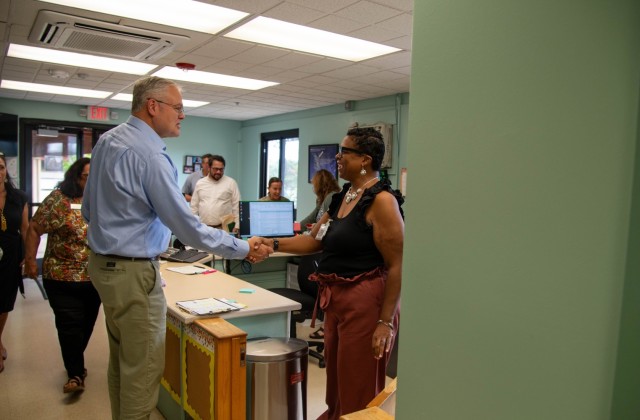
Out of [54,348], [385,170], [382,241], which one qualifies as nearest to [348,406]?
[382,241]

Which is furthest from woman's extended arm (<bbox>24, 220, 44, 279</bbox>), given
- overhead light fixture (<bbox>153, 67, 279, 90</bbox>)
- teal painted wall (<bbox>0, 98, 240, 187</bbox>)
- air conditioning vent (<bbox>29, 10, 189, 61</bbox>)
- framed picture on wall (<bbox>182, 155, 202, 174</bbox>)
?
framed picture on wall (<bbox>182, 155, 202, 174</bbox>)

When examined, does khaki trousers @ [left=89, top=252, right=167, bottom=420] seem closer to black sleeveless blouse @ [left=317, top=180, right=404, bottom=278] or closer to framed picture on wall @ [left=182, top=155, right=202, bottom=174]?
black sleeveless blouse @ [left=317, top=180, right=404, bottom=278]

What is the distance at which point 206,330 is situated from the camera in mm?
2064

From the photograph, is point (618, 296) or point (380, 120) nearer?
point (618, 296)

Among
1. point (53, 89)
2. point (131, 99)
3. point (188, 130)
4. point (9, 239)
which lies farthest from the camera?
point (188, 130)

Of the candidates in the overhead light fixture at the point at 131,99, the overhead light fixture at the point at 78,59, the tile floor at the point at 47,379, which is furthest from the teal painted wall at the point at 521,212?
the overhead light fixture at the point at 131,99

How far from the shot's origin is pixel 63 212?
2838 millimetres

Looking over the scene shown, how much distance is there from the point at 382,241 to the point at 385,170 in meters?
4.41

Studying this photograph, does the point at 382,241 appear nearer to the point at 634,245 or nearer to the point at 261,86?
the point at 634,245

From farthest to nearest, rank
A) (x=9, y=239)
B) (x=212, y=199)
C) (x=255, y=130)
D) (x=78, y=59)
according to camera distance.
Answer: (x=255, y=130), (x=212, y=199), (x=78, y=59), (x=9, y=239)

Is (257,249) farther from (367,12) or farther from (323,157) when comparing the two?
(323,157)

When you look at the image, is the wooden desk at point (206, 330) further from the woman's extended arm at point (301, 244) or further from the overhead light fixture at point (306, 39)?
the overhead light fixture at point (306, 39)

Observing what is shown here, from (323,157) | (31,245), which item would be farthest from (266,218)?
(323,157)

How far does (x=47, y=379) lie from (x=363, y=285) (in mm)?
2616
